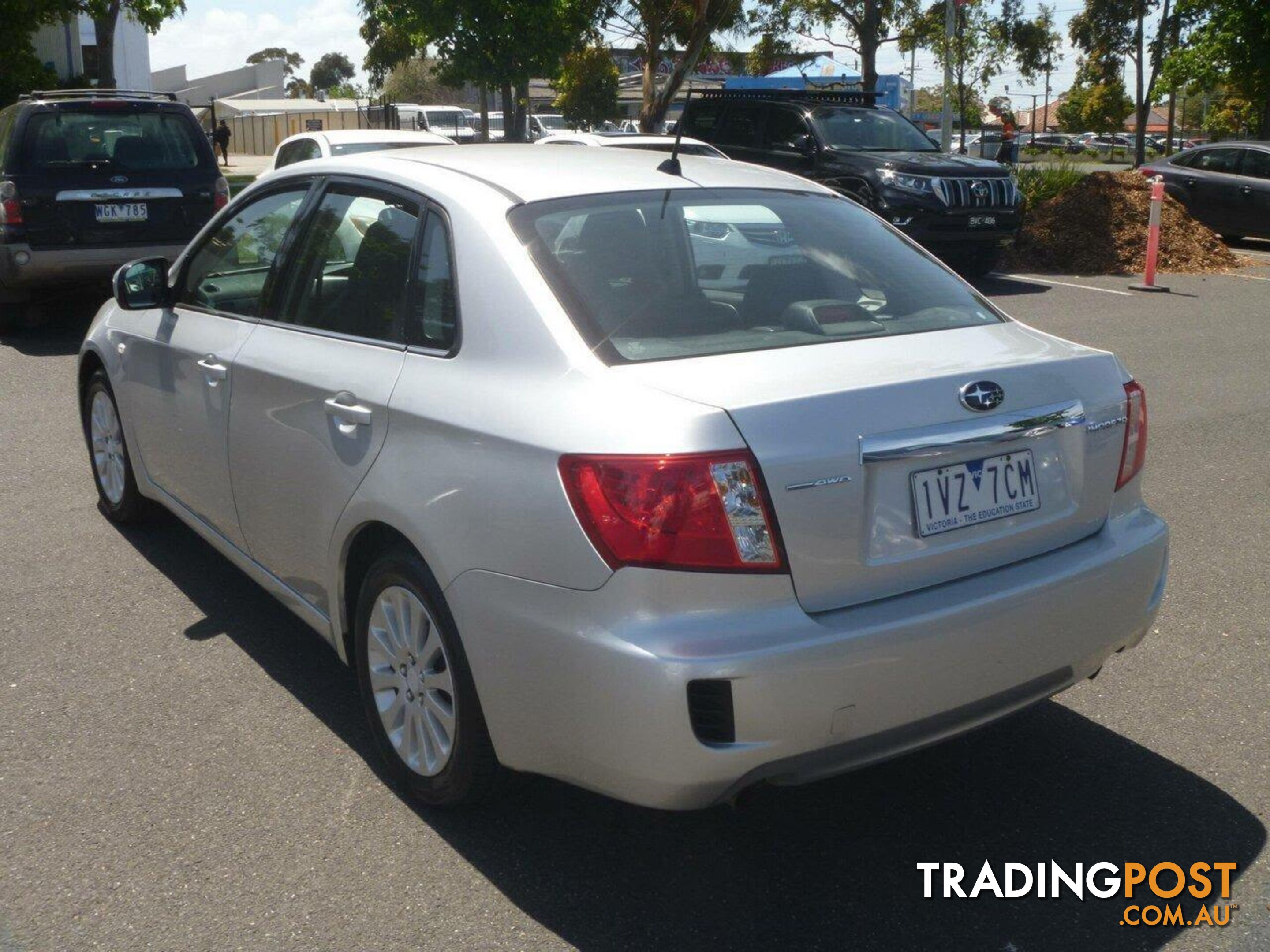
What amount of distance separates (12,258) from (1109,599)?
9.64 meters

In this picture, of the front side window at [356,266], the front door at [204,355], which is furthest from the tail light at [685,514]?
the front door at [204,355]

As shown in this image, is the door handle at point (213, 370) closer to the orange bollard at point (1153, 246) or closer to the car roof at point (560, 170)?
the car roof at point (560, 170)

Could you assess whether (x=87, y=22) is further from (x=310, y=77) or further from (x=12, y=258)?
(x=310, y=77)

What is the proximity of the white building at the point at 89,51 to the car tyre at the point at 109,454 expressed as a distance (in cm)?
2185

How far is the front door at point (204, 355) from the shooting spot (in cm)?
443

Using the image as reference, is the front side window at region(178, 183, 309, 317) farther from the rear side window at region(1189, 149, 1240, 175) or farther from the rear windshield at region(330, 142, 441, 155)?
the rear side window at region(1189, 149, 1240, 175)

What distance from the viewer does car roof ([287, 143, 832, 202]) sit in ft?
12.2

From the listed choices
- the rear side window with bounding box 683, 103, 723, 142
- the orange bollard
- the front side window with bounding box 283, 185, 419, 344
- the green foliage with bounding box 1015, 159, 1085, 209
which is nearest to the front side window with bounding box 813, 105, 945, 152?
the rear side window with bounding box 683, 103, 723, 142

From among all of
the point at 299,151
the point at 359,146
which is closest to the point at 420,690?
the point at 359,146

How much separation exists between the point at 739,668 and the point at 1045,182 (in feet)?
59.3

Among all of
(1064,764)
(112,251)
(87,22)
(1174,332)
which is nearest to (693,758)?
(1064,764)

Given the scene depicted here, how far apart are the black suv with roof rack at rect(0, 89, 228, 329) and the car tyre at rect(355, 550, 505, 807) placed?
8.32m

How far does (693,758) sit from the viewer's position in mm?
2797

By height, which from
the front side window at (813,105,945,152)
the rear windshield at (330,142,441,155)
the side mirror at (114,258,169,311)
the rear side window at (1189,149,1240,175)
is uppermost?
the front side window at (813,105,945,152)
